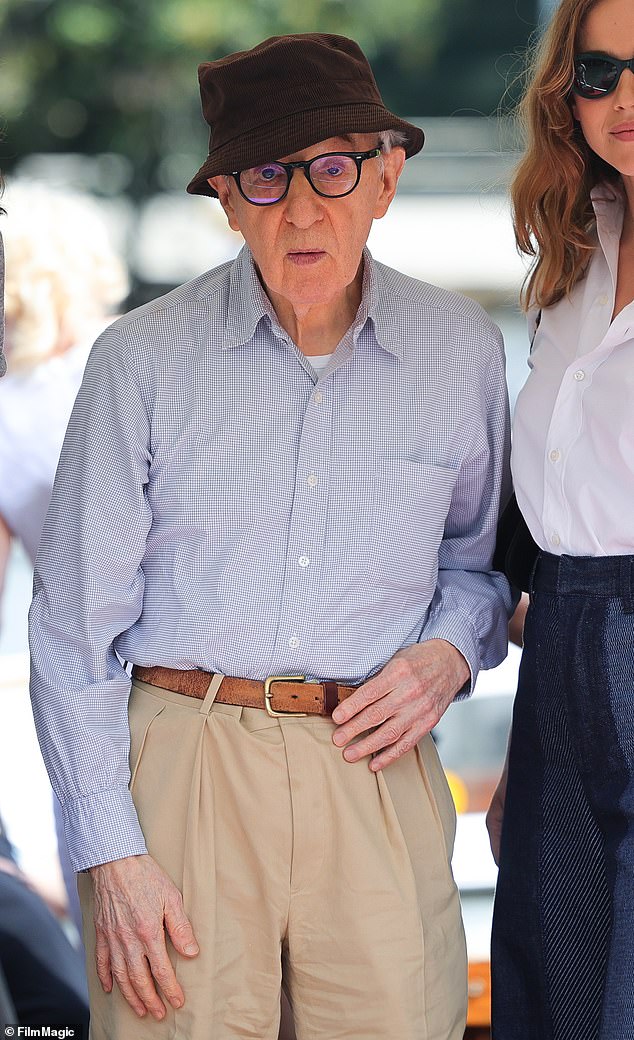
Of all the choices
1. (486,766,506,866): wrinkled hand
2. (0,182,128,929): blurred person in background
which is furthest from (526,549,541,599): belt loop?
(0,182,128,929): blurred person in background

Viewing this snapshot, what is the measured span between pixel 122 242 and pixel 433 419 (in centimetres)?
147

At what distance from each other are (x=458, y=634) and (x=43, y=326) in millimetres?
1478

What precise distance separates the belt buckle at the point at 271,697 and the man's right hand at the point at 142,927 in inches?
11.2

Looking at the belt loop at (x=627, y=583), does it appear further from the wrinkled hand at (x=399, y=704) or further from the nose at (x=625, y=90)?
the nose at (x=625, y=90)

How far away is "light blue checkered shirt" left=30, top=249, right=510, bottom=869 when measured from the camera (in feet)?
6.05

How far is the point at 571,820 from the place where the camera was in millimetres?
1901

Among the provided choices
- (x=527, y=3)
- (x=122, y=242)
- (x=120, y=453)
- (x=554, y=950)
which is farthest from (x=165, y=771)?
(x=527, y=3)

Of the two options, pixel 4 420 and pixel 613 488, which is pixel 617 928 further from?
pixel 4 420

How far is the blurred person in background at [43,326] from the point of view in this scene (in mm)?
2828

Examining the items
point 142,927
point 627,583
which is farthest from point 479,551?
point 142,927

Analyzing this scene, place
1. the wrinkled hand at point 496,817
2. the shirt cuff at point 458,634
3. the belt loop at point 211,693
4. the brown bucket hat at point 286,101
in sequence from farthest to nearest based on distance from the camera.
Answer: the wrinkled hand at point 496,817 < the shirt cuff at point 458,634 < the belt loop at point 211,693 < the brown bucket hat at point 286,101

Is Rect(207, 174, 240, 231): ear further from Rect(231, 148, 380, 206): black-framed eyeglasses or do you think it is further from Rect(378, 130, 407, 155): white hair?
Rect(378, 130, 407, 155): white hair

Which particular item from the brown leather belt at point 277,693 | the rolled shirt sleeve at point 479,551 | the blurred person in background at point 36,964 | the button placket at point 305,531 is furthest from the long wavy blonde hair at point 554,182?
the blurred person in background at point 36,964

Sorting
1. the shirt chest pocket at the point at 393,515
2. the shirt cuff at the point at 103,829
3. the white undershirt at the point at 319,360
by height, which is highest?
the white undershirt at the point at 319,360
